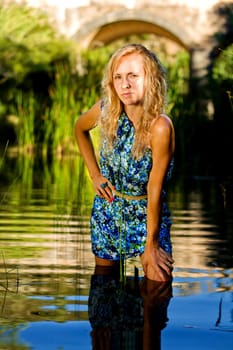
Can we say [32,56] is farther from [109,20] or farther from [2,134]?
[109,20]

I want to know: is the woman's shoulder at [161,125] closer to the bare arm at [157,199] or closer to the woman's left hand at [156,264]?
the bare arm at [157,199]

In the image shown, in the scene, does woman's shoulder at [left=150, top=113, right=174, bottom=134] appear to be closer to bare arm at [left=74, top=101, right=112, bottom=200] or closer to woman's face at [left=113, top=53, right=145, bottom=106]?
woman's face at [left=113, top=53, right=145, bottom=106]

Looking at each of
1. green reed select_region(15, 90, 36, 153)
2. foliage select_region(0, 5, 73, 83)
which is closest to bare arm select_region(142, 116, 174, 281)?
green reed select_region(15, 90, 36, 153)

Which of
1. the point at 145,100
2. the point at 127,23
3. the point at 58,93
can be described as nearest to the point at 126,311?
the point at 145,100

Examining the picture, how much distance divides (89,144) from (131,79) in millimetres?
490

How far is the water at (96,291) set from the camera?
3.06 meters

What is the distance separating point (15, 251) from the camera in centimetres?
478

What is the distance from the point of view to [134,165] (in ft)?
13.4

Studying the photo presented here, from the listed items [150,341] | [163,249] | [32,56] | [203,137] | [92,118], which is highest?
[32,56]

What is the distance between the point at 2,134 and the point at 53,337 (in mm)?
13592

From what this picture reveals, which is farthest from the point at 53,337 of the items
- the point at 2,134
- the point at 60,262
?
the point at 2,134

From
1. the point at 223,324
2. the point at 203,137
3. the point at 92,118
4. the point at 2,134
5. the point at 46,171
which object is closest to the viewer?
the point at 223,324

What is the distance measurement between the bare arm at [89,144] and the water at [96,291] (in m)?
0.33

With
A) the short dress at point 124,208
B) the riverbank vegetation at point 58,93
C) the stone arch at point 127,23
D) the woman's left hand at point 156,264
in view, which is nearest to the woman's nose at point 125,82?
the short dress at point 124,208
